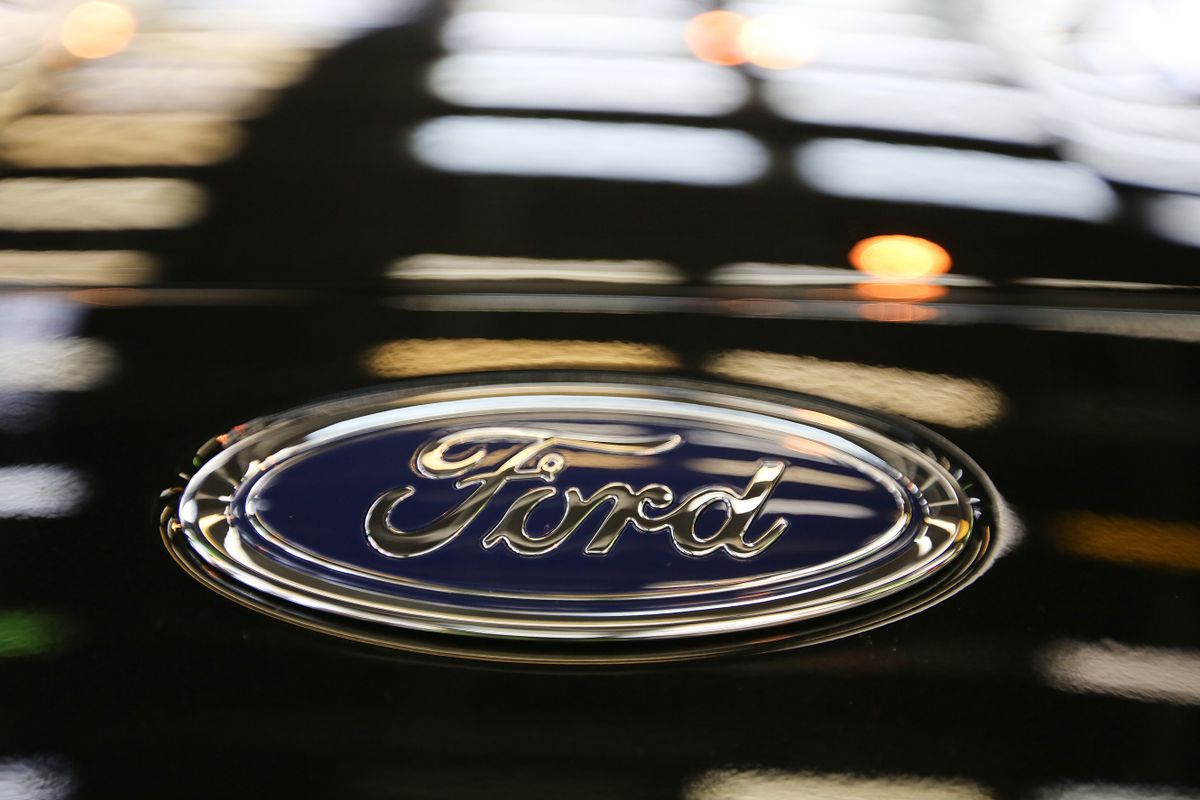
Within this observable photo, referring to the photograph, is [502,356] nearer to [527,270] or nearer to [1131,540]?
[527,270]

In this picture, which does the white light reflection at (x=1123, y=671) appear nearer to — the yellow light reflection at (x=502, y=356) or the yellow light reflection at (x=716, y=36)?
the yellow light reflection at (x=502, y=356)

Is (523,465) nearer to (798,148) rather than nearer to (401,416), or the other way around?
(401,416)

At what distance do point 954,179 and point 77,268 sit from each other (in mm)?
577

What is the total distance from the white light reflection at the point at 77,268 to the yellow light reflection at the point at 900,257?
45cm

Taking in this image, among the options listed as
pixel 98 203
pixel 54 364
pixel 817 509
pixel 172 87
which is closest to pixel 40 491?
pixel 54 364

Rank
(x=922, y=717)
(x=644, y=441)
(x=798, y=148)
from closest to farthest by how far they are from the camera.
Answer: (x=922, y=717) < (x=644, y=441) < (x=798, y=148)

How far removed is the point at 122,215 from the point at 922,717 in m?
0.58

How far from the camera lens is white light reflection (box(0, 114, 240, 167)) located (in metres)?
0.77

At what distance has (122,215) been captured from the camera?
743 millimetres

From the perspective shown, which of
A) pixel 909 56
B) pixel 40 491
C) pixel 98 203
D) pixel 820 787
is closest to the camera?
pixel 820 787

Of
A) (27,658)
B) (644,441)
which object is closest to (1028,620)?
(644,441)

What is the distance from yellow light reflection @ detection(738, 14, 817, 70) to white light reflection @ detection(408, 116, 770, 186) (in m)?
0.10

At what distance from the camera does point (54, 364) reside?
0.68m

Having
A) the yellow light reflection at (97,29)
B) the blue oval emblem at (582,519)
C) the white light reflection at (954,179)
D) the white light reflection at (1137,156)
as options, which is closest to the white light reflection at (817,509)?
the blue oval emblem at (582,519)
